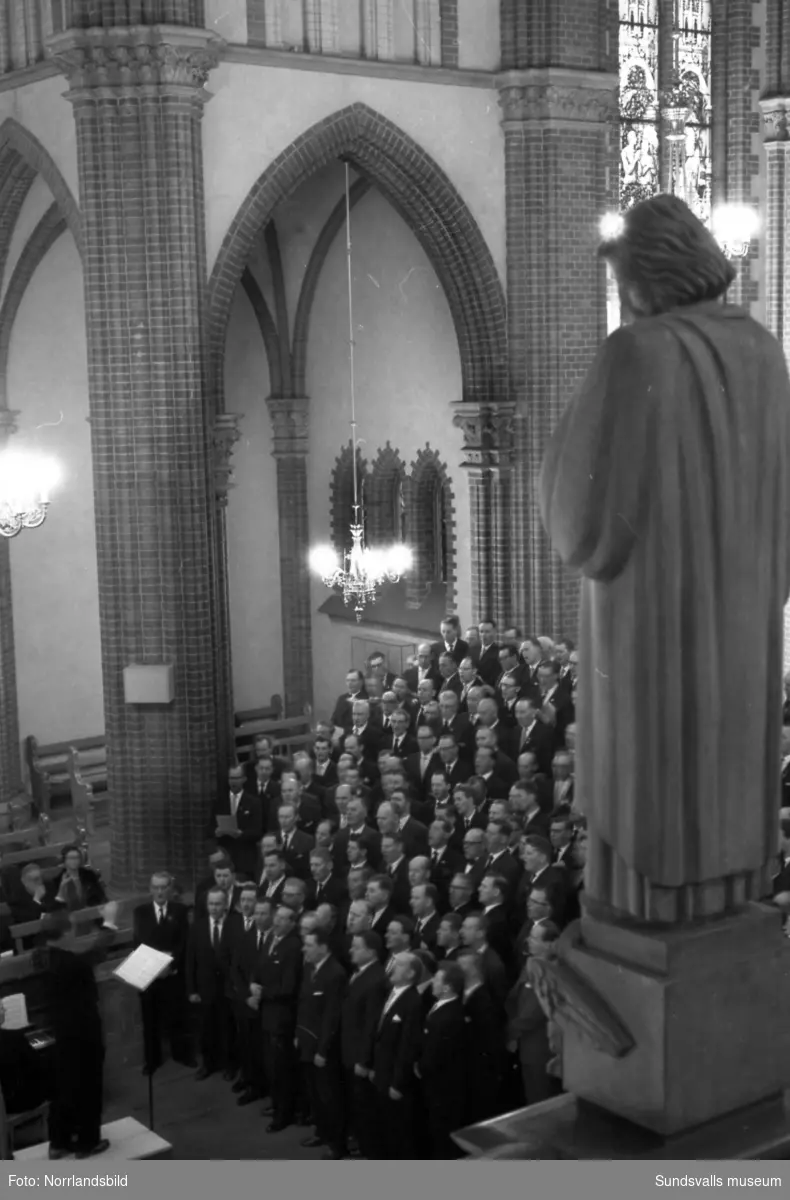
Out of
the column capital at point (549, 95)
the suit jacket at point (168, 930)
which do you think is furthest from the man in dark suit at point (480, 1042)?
the column capital at point (549, 95)

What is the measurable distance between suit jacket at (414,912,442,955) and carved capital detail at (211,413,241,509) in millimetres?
6570

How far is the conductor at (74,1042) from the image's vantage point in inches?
333

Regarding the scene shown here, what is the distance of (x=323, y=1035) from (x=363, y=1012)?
491 millimetres

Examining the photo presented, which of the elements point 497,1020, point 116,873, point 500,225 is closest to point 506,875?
point 497,1020

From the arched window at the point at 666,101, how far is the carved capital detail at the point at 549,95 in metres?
1.99

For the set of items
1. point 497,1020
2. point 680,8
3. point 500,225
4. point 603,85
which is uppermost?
point 680,8

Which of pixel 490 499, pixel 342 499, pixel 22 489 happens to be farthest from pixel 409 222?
pixel 22 489

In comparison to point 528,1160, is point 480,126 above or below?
above

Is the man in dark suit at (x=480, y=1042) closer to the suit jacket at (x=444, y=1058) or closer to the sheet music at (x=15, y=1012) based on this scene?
the suit jacket at (x=444, y=1058)

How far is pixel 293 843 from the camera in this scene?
12172mm

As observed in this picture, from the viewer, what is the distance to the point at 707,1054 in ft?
10.6

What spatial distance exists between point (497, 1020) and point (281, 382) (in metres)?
14.5
